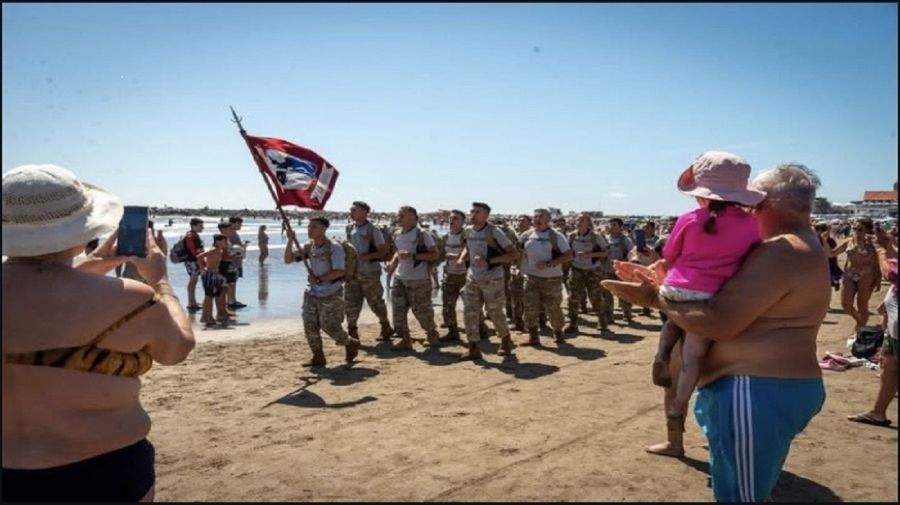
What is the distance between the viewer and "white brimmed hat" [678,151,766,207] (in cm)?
246

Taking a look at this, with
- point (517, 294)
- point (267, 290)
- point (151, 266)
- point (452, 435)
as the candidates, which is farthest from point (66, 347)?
point (267, 290)

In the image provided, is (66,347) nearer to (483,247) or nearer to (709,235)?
(709,235)

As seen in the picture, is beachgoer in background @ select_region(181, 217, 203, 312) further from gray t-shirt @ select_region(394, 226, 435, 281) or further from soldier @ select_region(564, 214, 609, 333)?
soldier @ select_region(564, 214, 609, 333)

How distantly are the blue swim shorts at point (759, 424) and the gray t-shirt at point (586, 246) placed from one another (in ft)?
29.9

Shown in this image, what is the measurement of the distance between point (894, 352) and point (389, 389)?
16.0 feet

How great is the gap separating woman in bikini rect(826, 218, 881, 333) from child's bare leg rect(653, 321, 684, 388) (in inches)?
311

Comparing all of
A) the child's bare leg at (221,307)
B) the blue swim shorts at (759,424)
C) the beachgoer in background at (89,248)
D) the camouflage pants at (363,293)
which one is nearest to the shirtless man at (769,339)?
the blue swim shorts at (759,424)

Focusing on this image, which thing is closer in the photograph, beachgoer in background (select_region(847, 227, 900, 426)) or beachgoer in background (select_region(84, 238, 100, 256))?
beachgoer in background (select_region(84, 238, 100, 256))

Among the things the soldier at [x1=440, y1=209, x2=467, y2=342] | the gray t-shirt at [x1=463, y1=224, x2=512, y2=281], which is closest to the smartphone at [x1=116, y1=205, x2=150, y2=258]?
the gray t-shirt at [x1=463, y1=224, x2=512, y2=281]

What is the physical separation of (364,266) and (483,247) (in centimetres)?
212

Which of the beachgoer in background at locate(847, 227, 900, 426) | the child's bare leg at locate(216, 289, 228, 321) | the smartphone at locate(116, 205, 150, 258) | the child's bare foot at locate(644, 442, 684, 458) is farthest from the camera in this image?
the child's bare leg at locate(216, 289, 228, 321)

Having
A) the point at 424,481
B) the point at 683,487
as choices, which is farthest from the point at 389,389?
the point at 683,487

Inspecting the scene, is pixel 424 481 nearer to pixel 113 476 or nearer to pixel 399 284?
pixel 113 476

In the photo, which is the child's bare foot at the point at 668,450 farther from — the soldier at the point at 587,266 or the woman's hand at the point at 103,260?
the soldier at the point at 587,266
